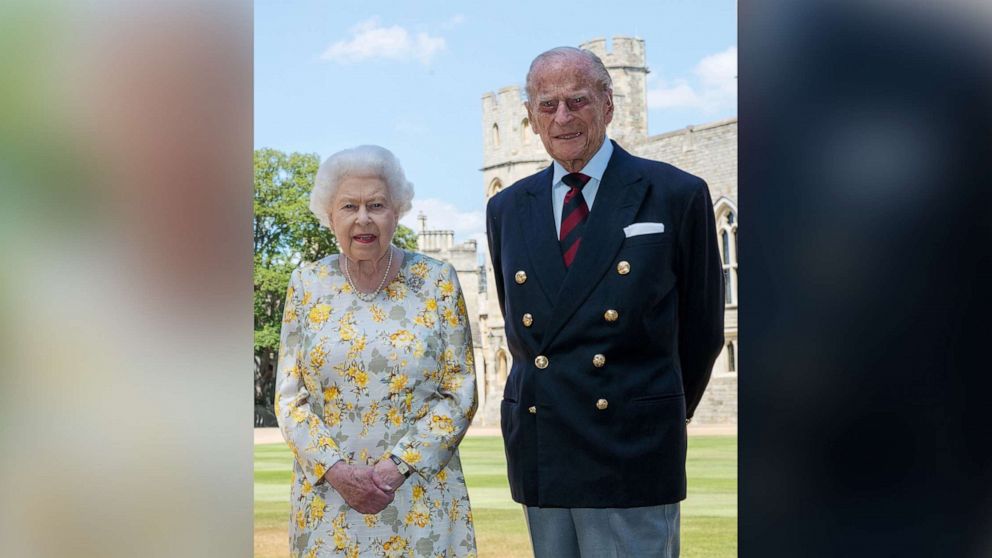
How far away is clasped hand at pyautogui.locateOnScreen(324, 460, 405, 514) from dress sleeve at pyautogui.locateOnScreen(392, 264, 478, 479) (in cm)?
6

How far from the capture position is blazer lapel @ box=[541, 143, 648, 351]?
2938 mm

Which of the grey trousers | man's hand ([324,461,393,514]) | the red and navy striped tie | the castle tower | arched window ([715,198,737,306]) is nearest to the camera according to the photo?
the grey trousers

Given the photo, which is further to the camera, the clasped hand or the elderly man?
the clasped hand

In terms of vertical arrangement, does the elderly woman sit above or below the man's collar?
below

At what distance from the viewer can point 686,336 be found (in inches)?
120

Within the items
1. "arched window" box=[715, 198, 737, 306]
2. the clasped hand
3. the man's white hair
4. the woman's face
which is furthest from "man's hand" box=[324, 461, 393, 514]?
"arched window" box=[715, 198, 737, 306]

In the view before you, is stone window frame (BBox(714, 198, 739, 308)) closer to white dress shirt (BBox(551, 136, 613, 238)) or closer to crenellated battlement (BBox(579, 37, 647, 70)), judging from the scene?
crenellated battlement (BBox(579, 37, 647, 70))

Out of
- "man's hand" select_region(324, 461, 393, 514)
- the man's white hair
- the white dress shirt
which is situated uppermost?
the man's white hair

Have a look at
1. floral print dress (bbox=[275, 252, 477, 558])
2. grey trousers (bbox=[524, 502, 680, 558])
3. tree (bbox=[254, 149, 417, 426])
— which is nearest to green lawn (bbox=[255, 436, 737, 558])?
floral print dress (bbox=[275, 252, 477, 558])

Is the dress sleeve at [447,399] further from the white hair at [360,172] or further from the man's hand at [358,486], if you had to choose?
the white hair at [360,172]
